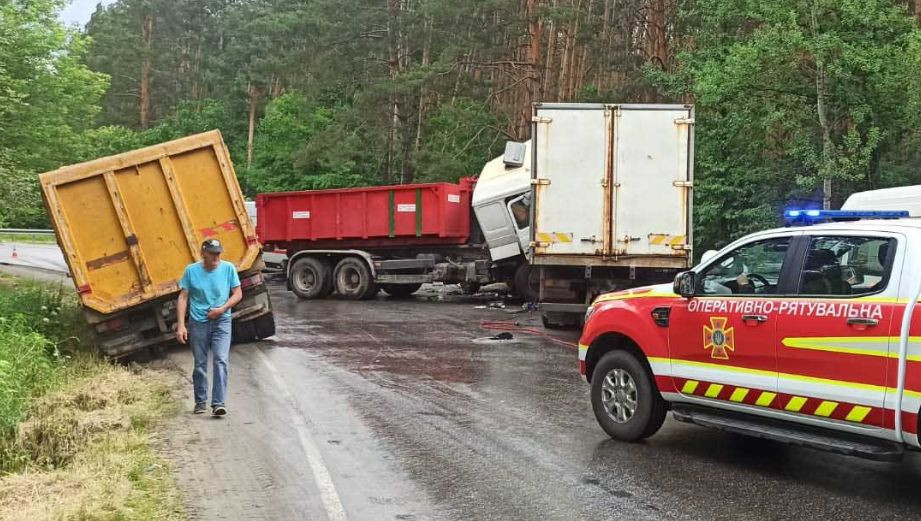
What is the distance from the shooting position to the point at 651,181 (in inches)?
539

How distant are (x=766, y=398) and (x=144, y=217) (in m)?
8.58

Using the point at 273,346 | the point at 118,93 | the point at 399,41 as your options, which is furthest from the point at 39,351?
the point at 118,93

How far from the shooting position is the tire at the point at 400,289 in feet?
72.6

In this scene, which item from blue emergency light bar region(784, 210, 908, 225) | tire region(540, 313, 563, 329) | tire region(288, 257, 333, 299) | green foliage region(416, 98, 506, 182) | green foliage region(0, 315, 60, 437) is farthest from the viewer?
green foliage region(416, 98, 506, 182)

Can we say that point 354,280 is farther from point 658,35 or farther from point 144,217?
point 658,35

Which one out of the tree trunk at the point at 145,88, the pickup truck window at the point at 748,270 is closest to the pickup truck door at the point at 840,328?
the pickup truck window at the point at 748,270

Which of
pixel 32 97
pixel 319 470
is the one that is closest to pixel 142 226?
pixel 319 470

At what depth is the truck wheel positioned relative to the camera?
6949mm

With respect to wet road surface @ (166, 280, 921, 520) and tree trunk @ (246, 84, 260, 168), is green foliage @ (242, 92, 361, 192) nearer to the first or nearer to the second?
tree trunk @ (246, 84, 260, 168)

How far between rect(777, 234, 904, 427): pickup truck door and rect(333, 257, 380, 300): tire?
1624 cm

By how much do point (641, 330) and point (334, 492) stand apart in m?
2.67

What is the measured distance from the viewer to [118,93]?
71688mm

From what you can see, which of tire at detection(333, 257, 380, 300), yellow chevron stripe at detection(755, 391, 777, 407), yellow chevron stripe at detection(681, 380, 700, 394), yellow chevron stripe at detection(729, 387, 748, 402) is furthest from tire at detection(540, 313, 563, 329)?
yellow chevron stripe at detection(755, 391, 777, 407)

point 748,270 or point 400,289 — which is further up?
point 748,270
